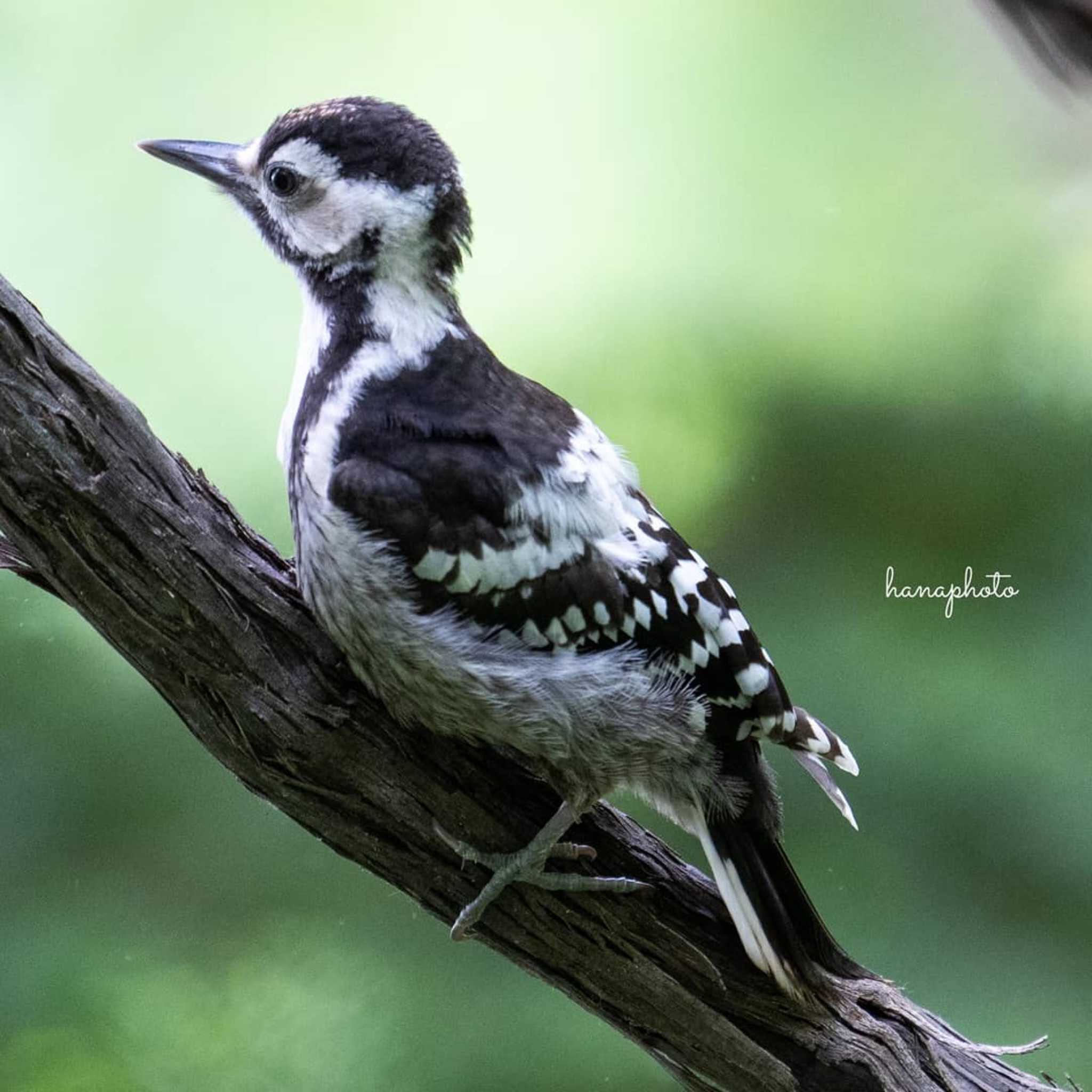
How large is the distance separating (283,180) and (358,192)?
10cm

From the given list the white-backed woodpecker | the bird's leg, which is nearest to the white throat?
the white-backed woodpecker

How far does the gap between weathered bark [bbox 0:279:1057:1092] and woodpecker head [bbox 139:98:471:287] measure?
280mm

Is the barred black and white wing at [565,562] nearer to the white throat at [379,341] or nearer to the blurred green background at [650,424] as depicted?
the white throat at [379,341]

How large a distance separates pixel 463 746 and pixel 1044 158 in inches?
55.9

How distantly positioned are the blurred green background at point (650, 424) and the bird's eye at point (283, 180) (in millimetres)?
542

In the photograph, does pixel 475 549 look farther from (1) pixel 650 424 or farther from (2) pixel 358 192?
(1) pixel 650 424

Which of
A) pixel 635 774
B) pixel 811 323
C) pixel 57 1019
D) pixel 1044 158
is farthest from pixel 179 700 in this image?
pixel 1044 158

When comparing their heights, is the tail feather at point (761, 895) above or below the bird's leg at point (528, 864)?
above

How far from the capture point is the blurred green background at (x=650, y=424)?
2.02m

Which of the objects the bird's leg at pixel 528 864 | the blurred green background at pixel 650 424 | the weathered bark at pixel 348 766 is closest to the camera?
the weathered bark at pixel 348 766

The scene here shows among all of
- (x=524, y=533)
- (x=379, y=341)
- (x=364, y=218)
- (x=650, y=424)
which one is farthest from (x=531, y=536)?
(x=650, y=424)

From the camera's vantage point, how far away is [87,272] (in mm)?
2004

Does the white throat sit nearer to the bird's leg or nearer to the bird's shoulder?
the bird's shoulder

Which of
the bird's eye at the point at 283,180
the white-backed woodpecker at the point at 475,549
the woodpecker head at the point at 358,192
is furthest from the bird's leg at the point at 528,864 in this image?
the bird's eye at the point at 283,180
